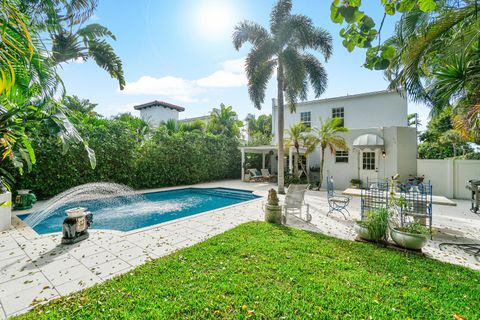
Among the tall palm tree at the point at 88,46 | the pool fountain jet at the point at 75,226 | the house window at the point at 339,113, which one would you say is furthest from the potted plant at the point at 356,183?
the tall palm tree at the point at 88,46

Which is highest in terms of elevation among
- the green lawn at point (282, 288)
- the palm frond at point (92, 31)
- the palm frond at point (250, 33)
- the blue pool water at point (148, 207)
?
the palm frond at point (250, 33)

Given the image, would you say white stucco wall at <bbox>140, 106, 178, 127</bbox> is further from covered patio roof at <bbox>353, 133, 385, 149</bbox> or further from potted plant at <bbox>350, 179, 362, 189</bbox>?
potted plant at <bbox>350, 179, 362, 189</bbox>

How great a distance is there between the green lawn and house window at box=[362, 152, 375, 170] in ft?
39.9

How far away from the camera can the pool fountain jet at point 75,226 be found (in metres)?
5.80

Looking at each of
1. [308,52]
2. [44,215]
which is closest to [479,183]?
[308,52]

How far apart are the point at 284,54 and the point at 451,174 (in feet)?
40.0

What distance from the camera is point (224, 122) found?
24328mm

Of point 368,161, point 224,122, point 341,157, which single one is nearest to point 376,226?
point 368,161

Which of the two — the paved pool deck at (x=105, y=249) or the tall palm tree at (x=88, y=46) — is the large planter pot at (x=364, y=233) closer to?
the paved pool deck at (x=105, y=249)

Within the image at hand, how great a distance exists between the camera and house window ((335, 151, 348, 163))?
16609 millimetres

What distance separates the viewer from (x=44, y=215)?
30.0 feet

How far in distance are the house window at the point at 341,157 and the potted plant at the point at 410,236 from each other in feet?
38.7

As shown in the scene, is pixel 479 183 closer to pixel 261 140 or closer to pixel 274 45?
pixel 274 45

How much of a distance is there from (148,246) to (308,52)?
14.8 metres
